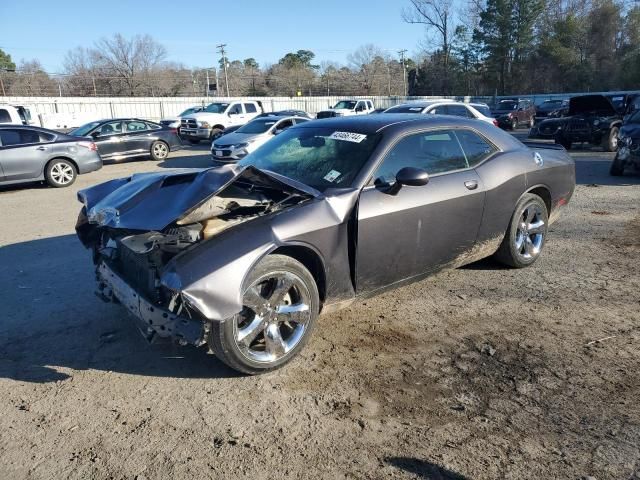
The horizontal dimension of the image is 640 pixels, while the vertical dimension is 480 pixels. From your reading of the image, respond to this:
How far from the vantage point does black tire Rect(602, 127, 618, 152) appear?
15.7m

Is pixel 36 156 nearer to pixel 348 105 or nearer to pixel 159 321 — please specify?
pixel 159 321

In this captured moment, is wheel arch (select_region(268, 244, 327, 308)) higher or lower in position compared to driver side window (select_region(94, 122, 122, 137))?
lower

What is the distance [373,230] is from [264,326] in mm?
1072

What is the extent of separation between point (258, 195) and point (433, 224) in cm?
145

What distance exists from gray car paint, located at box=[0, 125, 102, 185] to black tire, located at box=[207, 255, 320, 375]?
9553mm

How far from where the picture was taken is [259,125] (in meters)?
15.5

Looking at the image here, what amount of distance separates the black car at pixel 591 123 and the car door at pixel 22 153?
586 inches

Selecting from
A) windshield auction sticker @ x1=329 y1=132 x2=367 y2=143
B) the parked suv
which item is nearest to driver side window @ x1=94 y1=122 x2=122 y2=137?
windshield auction sticker @ x1=329 y1=132 x2=367 y2=143

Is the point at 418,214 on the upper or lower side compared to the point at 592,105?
lower

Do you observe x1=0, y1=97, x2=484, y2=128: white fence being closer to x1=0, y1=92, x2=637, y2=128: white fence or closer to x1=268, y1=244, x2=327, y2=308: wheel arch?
x1=0, y1=92, x2=637, y2=128: white fence

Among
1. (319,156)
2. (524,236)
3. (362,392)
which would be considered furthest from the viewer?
(524,236)

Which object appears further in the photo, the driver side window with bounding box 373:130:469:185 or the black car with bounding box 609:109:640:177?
the black car with bounding box 609:109:640:177

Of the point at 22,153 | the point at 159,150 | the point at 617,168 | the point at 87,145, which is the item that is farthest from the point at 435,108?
the point at 22,153

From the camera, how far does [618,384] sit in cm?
314
